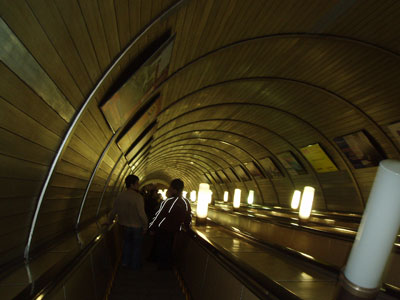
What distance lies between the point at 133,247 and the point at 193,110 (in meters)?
7.52

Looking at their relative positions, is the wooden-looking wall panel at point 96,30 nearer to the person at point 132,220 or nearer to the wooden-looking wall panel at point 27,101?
the wooden-looking wall panel at point 27,101

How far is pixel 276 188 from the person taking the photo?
20047 millimetres

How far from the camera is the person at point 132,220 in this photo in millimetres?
6328

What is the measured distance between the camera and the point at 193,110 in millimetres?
12914

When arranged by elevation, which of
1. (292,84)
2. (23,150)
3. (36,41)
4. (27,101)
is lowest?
(23,150)

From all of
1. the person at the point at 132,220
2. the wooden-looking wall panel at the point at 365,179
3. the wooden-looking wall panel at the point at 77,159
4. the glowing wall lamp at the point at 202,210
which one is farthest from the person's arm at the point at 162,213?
the wooden-looking wall panel at the point at 365,179

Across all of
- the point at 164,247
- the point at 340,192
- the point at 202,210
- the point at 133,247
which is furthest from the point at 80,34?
the point at 340,192

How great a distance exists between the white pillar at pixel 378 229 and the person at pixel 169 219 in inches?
199

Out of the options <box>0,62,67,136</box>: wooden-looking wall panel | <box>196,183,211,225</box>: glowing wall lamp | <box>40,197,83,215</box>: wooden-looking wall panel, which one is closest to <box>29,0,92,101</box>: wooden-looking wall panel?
<box>0,62,67,136</box>: wooden-looking wall panel

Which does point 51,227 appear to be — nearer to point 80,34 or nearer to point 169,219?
point 169,219

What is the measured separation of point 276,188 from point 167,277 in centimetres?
1483

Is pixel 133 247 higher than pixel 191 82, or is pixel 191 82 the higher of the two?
pixel 191 82

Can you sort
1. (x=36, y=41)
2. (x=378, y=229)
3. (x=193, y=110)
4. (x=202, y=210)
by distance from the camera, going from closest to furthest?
(x=378, y=229) → (x=36, y=41) → (x=202, y=210) → (x=193, y=110)

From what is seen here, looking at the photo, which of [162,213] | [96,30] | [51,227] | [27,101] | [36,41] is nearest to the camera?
[36,41]
